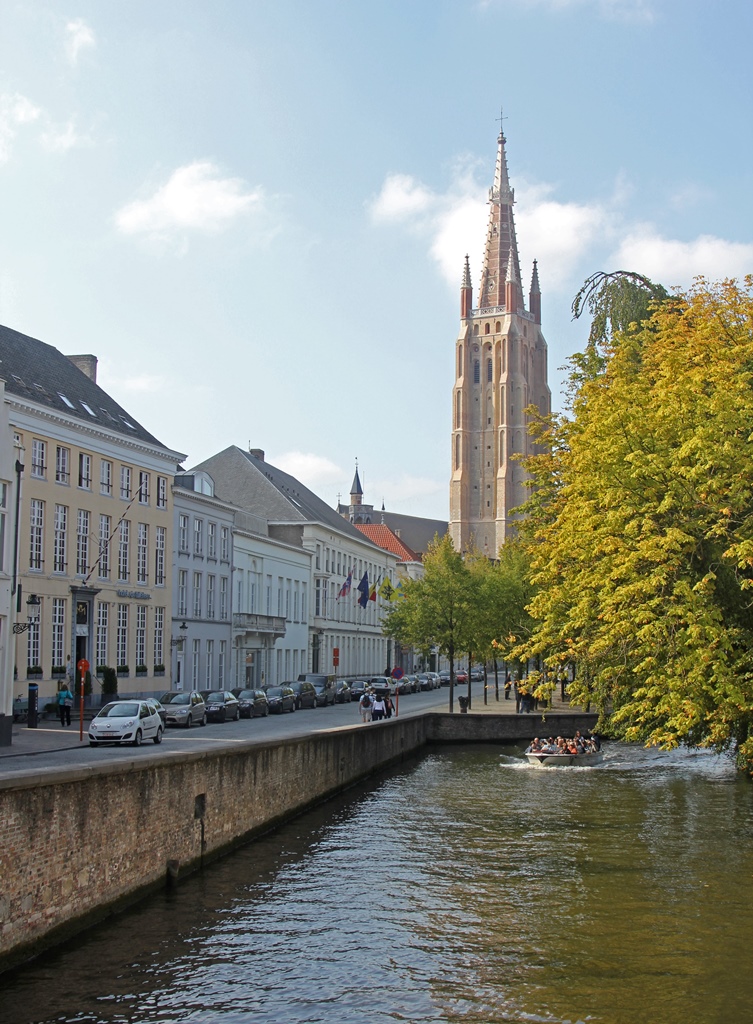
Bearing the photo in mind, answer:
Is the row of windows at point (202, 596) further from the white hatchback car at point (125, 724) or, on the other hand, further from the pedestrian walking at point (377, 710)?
the white hatchback car at point (125, 724)

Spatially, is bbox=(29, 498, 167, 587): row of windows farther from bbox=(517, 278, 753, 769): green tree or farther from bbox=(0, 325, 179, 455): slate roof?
bbox=(517, 278, 753, 769): green tree

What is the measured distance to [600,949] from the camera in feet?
49.5

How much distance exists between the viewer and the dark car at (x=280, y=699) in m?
53.4

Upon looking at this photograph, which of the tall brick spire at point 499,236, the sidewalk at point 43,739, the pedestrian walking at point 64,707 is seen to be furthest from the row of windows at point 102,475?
the tall brick spire at point 499,236

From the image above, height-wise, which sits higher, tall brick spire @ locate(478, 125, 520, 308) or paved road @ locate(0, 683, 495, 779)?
tall brick spire @ locate(478, 125, 520, 308)

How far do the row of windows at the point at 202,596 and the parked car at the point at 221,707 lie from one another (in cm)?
1341

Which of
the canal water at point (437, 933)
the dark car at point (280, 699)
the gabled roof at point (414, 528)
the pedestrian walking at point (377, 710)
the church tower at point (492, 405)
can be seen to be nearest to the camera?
the canal water at point (437, 933)

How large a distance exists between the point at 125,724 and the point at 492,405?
128 m

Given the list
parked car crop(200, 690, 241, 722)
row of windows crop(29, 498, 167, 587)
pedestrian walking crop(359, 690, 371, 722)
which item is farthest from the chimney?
pedestrian walking crop(359, 690, 371, 722)

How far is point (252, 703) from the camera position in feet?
163

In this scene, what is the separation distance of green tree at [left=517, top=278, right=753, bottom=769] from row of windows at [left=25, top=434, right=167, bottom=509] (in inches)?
981

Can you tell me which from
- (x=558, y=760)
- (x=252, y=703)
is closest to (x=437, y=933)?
(x=558, y=760)

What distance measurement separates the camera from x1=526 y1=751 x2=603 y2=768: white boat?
129ft

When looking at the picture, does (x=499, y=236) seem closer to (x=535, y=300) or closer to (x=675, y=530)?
(x=535, y=300)
